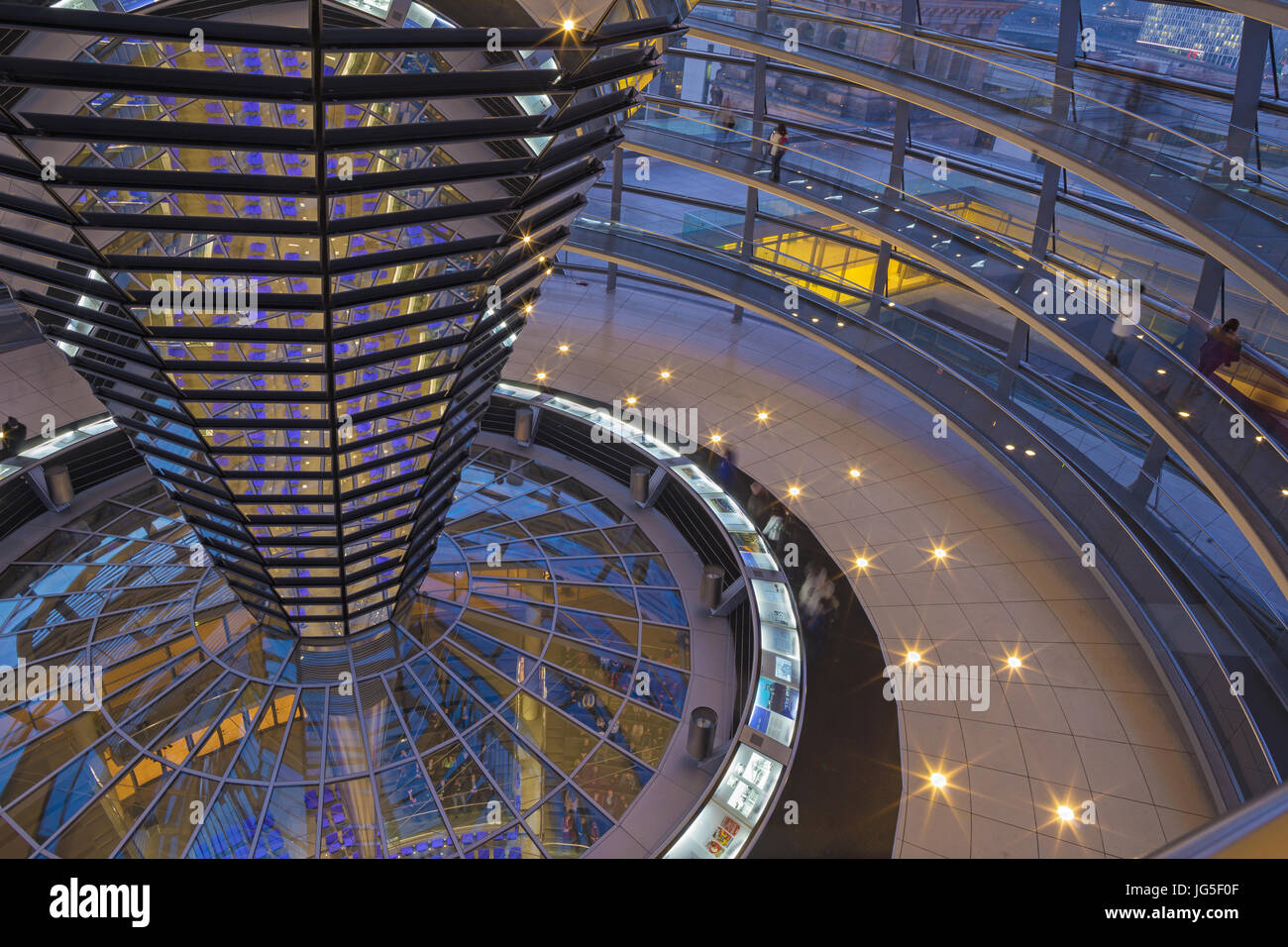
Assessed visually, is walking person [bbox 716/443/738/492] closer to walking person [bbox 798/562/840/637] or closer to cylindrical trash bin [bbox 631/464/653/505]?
cylindrical trash bin [bbox 631/464/653/505]

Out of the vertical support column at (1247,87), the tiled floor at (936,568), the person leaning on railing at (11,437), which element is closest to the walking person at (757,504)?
the tiled floor at (936,568)

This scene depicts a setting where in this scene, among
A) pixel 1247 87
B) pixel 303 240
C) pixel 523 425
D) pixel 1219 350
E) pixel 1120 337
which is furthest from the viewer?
pixel 523 425

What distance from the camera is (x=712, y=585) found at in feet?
54.5

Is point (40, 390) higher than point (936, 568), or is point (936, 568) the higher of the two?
point (40, 390)

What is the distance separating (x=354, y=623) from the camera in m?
15.2

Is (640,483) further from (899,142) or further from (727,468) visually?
(899,142)

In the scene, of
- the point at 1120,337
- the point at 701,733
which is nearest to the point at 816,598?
the point at 701,733

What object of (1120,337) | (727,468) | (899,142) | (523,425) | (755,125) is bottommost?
(727,468)

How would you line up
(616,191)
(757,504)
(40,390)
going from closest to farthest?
(757,504)
(40,390)
(616,191)

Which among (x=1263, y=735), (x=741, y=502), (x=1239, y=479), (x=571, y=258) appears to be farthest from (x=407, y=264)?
(x=571, y=258)

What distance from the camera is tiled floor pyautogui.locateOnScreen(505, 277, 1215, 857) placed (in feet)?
40.7

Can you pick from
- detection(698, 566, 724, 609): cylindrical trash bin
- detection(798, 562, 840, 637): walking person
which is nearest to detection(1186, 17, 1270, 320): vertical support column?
detection(798, 562, 840, 637): walking person

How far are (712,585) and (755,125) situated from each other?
12721 millimetres

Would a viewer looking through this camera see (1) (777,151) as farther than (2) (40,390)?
Yes
